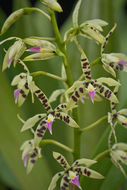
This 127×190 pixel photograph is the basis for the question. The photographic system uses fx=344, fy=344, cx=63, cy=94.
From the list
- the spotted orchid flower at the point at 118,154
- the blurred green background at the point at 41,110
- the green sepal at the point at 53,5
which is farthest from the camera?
the blurred green background at the point at 41,110

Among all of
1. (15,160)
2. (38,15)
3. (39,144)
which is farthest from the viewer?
(38,15)

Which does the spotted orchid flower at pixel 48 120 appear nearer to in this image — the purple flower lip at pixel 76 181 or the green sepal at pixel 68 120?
the green sepal at pixel 68 120

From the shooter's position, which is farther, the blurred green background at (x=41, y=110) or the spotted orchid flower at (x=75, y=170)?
the blurred green background at (x=41, y=110)

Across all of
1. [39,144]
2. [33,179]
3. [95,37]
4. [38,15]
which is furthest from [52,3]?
[38,15]

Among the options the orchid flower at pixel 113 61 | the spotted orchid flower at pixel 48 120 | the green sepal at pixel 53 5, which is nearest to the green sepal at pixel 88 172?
the spotted orchid flower at pixel 48 120

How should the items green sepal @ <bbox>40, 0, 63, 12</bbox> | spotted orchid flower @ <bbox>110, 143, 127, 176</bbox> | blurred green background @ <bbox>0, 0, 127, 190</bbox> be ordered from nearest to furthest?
green sepal @ <bbox>40, 0, 63, 12</bbox> < spotted orchid flower @ <bbox>110, 143, 127, 176</bbox> < blurred green background @ <bbox>0, 0, 127, 190</bbox>

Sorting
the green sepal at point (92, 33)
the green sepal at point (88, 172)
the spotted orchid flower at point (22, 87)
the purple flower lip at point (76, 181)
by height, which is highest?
the green sepal at point (92, 33)

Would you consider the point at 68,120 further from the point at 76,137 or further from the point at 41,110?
the point at 41,110

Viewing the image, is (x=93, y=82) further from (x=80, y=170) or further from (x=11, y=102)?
(x=11, y=102)

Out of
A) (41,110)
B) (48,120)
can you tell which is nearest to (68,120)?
(48,120)

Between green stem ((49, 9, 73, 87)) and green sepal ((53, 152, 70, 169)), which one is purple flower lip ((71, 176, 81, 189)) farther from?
green stem ((49, 9, 73, 87))

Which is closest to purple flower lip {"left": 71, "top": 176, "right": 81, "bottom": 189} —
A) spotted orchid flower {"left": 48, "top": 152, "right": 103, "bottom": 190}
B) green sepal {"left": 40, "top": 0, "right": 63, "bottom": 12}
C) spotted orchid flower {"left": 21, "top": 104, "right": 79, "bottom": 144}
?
spotted orchid flower {"left": 48, "top": 152, "right": 103, "bottom": 190}
